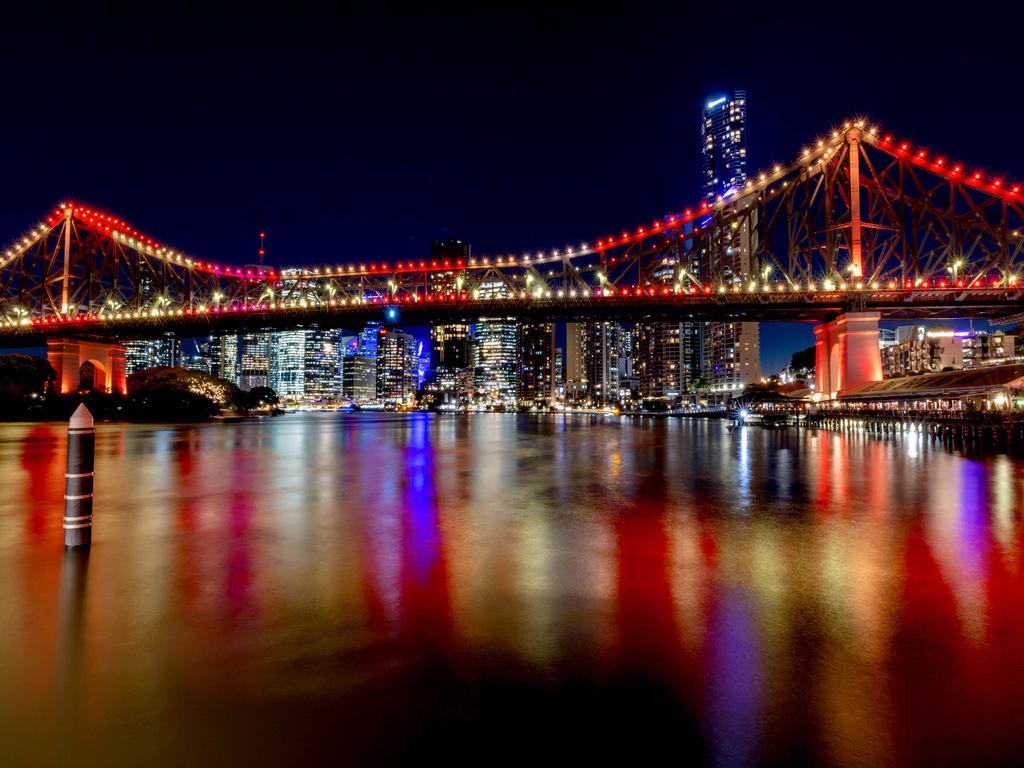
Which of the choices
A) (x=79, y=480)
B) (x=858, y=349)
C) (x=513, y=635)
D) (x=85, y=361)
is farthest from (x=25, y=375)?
(x=858, y=349)

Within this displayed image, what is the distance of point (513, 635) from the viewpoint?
16.0 ft

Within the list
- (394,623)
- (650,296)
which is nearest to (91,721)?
(394,623)

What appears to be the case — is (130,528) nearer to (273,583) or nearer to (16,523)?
(16,523)

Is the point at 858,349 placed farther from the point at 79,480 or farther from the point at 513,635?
the point at 79,480

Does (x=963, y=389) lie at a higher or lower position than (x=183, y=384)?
lower

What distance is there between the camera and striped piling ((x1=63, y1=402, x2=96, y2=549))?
24.8 ft

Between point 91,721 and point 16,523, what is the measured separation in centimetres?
816

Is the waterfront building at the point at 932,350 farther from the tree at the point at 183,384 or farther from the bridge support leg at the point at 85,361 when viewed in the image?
the bridge support leg at the point at 85,361

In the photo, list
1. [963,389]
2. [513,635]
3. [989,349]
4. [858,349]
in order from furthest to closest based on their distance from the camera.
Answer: [989,349] → [858,349] → [963,389] → [513,635]

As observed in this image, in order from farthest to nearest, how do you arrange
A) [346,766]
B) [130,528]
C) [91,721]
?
[130,528], [91,721], [346,766]

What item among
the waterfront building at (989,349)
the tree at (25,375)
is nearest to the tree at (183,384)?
the tree at (25,375)

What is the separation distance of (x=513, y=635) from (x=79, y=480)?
635 cm

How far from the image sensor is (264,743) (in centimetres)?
328

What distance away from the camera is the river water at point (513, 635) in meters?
3.37
